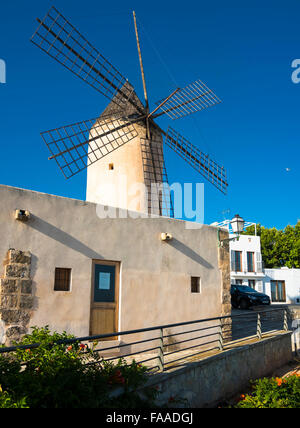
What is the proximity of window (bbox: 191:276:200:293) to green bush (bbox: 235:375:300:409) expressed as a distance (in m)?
3.05

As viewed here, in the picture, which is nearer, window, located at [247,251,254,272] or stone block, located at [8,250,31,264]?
stone block, located at [8,250,31,264]

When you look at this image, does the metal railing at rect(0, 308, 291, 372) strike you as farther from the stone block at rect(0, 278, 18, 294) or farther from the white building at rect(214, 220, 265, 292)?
the white building at rect(214, 220, 265, 292)

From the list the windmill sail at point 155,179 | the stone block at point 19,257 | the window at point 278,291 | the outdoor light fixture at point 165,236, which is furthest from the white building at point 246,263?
the stone block at point 19,257

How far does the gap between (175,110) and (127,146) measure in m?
2.92

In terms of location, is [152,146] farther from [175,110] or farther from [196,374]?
[196,374]

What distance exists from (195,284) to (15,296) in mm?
4917

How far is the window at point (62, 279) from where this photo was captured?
25.7 feet

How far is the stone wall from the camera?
6.89 metres

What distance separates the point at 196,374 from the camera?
23.4 ft

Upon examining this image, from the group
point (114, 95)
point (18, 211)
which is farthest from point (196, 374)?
point (114, 95)

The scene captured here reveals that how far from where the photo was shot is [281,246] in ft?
123

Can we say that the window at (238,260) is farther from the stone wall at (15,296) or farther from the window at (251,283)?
the stone wall at (15,296)

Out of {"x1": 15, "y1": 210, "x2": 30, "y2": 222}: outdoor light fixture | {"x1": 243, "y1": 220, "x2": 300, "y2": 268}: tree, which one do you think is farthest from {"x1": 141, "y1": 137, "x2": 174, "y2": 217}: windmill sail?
{"x1": 243, "y1": 220, "x2": 300, "y2": 268}: tree

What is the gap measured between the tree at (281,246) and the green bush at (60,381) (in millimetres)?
33910
